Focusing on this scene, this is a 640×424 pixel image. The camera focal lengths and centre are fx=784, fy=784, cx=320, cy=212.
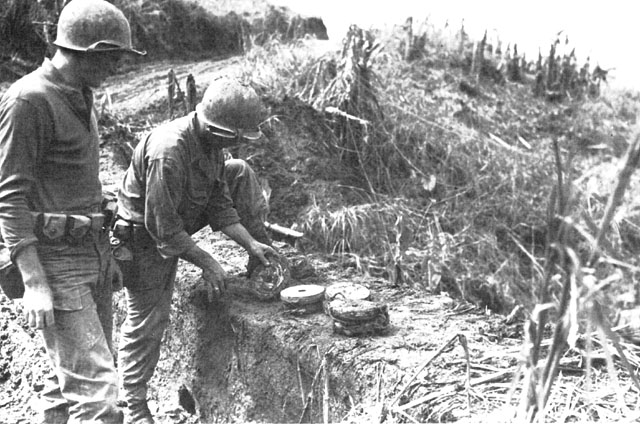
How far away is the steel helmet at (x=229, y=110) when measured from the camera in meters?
4.38

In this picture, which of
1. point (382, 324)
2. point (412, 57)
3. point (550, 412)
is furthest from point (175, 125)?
point (412, 57)

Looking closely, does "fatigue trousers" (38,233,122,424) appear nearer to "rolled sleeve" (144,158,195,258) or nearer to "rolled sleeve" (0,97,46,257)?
"rolled sleeve" (0,97,46,257)

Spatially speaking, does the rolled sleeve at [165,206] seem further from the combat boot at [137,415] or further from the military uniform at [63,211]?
the combat boot at [137,415]

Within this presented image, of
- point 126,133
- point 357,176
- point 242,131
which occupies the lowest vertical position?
point 357,176

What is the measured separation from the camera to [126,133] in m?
8.52

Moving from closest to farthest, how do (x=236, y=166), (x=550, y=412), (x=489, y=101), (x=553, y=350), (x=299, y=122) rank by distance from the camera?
(x=553, y=350) → (x=550, y=412) → (x=236, y=166) → (x=299, y=122) → (x=489, y=101)

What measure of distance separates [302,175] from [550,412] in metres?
5.63

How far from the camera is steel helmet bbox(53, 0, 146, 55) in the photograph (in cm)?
354

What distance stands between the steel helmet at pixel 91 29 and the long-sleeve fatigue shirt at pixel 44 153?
158 millimetres

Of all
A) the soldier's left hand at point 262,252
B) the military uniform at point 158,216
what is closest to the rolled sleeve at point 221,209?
the military uniform at point 158,216

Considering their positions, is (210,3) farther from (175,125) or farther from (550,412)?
(550,412)

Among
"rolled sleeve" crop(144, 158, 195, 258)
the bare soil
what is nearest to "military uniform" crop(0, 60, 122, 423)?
"rolled sleeve" crop(144, 158, 195, 258)

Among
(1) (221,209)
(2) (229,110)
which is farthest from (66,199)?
(1) (221,209)

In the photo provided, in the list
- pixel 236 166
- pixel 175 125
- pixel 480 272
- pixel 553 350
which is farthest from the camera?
pixel 480 272
